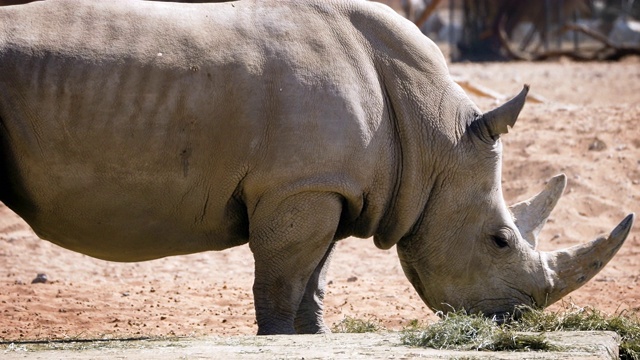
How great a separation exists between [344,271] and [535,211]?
289 centimetres

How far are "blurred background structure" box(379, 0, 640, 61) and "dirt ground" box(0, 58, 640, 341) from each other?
11146 mm

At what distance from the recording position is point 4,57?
5949 millimetres

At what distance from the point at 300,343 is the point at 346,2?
2097mm

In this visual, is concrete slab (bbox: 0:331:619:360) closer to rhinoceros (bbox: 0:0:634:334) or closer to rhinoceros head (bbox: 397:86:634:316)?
rhinoceros (bbox: 0:0:634:334)

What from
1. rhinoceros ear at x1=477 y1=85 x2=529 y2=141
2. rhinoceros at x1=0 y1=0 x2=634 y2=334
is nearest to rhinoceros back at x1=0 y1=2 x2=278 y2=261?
rhinoceros at x1=0 y1=0 x2=634 y2=334

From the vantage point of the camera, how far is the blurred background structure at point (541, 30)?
24484 mm

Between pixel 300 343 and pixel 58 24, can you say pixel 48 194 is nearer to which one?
pixel 58 24

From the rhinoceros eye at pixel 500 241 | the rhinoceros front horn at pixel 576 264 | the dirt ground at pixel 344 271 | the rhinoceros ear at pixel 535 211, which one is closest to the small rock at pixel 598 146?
the dirt ground at pixel 344 271

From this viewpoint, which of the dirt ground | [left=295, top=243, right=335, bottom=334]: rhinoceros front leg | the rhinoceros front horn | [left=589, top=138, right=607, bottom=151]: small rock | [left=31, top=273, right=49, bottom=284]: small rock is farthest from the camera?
[left=589, top=138, right=607, bottom=151]: small rock

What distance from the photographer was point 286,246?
6.34 m

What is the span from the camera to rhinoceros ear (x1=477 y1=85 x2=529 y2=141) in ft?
22.0

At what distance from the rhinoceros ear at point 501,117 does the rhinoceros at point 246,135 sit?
12mm

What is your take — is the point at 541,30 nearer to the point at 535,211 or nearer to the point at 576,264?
the point at 535,211

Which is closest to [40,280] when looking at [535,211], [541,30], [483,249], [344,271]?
[344,271]
